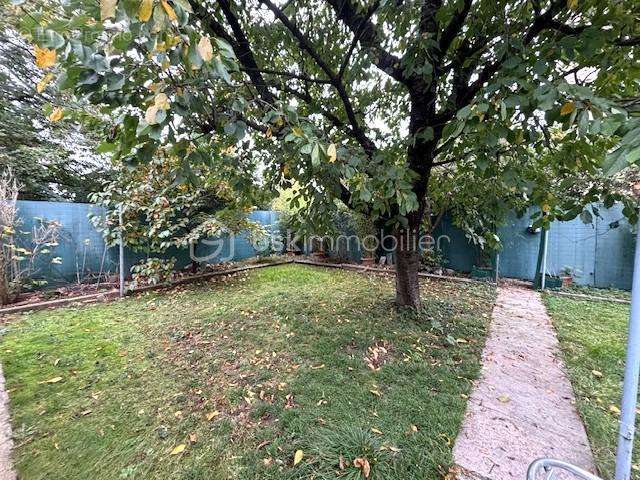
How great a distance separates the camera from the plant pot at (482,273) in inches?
236

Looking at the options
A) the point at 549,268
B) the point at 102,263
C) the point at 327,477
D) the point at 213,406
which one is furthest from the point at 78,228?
the point at 549,268

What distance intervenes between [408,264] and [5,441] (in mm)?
3626

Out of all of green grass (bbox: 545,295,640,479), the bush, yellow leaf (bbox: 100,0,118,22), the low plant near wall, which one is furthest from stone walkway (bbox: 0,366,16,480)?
green grass (bbox: 545,295,640,479)

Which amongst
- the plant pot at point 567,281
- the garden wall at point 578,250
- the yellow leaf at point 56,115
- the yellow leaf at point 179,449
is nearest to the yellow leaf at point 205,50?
the yellow leaf at point 56,115

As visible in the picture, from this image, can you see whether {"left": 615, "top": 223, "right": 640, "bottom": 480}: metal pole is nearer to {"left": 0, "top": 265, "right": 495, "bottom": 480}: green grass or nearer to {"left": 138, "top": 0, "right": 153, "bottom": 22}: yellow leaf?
{"left": 0, "top": 265, "right": 495, "bottom": 480}: green grass

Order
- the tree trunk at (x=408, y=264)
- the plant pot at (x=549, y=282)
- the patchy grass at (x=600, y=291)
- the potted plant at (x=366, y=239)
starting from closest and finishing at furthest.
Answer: the tree trunk at (x=408, y=264), the patchy grass at (x=600, y=291), the plant pot at (x=549, y=282), the potted plant at (x=366, y=239)

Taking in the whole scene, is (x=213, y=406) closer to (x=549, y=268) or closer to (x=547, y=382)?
(x=547, y=382)

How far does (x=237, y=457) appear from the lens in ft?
5.36

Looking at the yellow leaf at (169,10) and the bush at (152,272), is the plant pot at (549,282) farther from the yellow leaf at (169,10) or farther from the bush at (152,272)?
the bush at (152,272)

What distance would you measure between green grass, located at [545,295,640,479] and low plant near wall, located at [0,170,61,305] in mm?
6456

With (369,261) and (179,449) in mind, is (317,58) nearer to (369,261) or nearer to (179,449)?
(179,449)

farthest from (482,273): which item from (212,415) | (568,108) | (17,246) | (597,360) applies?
(17,246)

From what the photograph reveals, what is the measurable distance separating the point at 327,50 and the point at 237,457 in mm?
3462

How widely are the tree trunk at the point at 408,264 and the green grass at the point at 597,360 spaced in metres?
1.60
